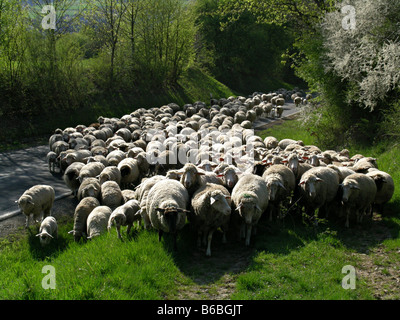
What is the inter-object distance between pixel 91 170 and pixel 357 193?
7865 millimetres

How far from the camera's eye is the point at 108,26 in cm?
2805

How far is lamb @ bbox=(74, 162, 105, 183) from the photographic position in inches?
448

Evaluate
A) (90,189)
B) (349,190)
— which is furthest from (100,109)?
(349,190)

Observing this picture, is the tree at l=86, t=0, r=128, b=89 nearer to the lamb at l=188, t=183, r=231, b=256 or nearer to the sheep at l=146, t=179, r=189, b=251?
the sheep at l=146, t=179, r=189, b=251

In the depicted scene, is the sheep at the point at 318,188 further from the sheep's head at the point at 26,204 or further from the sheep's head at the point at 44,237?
the sheep's head at the point at 26,204

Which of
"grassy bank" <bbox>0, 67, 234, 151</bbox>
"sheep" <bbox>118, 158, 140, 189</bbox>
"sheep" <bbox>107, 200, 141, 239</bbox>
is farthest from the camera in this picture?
"grassy bank" <bbox>0, 67, 234, 151</bbox>

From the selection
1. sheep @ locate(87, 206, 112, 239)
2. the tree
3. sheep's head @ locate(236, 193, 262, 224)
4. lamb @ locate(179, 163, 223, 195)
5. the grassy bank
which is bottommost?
sheep @ locate(87, 206, 112, 239)

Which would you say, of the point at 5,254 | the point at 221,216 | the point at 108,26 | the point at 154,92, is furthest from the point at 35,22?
the point at 221,216

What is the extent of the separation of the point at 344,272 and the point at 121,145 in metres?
10.5

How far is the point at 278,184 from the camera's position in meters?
8.66

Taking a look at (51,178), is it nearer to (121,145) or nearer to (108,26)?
(121,145)

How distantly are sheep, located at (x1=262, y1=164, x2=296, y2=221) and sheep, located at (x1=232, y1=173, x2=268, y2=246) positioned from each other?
0.23 metres

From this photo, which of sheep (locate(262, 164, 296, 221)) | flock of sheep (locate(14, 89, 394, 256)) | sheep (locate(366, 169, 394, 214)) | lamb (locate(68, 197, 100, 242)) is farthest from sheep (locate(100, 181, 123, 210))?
sheep (locate(366, 169, 394, 214))

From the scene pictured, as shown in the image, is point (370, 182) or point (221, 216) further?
point (370, 182)
